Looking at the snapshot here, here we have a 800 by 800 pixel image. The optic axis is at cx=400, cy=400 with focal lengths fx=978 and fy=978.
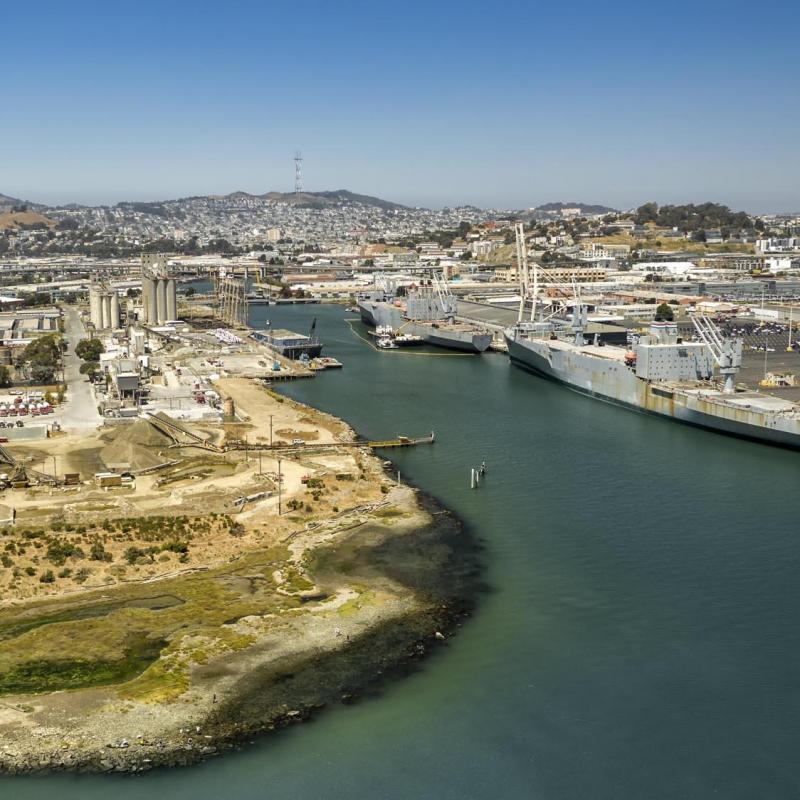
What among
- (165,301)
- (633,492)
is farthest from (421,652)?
(165,301)

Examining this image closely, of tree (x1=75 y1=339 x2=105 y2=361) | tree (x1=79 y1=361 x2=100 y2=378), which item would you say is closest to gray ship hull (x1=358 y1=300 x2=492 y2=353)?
tree (x1=75 y1=339 x2=105 y2=361)

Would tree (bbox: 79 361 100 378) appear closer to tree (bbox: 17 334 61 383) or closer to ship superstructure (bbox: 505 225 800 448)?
tree (bbox: 17 334 61 383)

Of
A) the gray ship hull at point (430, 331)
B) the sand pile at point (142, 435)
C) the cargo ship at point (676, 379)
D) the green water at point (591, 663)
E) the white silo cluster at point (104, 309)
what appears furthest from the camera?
the white silo cluster at point (104, 309)

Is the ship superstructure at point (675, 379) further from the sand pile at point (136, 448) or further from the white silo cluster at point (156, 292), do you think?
the white silo cluster at point (156, 292)

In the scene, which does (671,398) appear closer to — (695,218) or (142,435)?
(142,435)

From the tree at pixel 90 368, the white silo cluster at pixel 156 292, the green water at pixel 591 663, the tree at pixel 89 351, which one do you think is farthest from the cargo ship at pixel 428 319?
the green water at pixel 591 663

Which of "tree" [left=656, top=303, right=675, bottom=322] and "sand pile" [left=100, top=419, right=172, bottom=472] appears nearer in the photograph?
"sand pile" [left=100, top=419, right=172, bottom=472]

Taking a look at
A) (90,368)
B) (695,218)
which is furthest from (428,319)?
(695,218)
